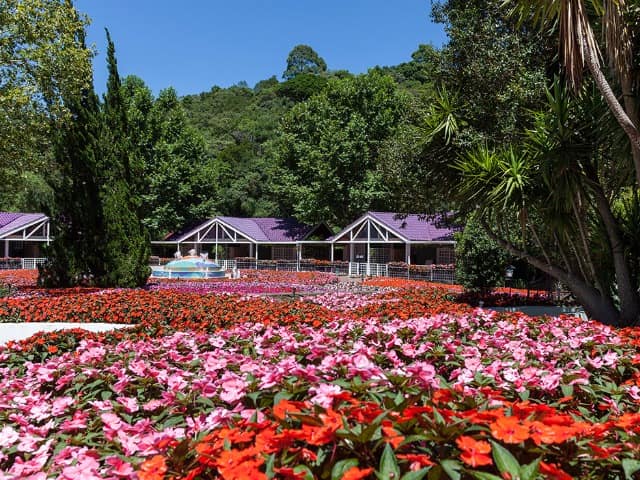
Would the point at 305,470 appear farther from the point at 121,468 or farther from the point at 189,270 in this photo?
→ the point at 189,270

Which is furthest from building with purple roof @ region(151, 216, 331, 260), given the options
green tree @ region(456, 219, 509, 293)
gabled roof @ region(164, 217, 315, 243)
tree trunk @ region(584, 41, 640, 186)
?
tree trunk @ region(584, 41, 640, 186)

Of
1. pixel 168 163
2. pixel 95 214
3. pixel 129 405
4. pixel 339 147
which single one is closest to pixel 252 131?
pixel 168 163

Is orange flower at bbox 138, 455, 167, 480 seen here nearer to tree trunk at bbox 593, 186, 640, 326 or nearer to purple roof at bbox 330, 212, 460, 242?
tree trunk at bbox 593, 186, 640, 326

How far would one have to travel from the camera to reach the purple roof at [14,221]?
4012 cm

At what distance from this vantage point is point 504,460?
1.50m

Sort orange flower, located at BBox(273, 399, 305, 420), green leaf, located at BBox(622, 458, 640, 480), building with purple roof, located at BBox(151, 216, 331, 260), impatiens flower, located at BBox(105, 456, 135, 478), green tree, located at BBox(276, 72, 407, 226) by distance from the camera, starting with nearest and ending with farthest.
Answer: green leaf, located at BBox(622, 458, 640, 480), impatiens flower, located at BBox(105, 456, 135, 478), orange flower, located at BBox(273, 399, 305, 420), green tree, located at BBox(276, 72, 407, 226), building with purple roof, located at BBox(151, 216, 331, 260)

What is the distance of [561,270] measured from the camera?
962cm

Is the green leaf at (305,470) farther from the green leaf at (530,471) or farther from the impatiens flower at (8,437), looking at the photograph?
the impatiens flower at (8,437)

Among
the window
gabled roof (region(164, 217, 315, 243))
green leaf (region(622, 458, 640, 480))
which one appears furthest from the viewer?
gabled roof (region(164, 217, 315, 243))

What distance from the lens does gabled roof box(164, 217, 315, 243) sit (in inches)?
1651

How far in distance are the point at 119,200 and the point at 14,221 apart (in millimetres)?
32498

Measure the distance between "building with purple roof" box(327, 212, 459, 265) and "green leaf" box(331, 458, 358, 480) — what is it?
30.8 metres

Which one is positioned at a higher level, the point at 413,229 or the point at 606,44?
the point at 606,44

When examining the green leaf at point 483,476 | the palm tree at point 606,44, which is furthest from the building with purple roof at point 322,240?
the green leaf at point 483,476
